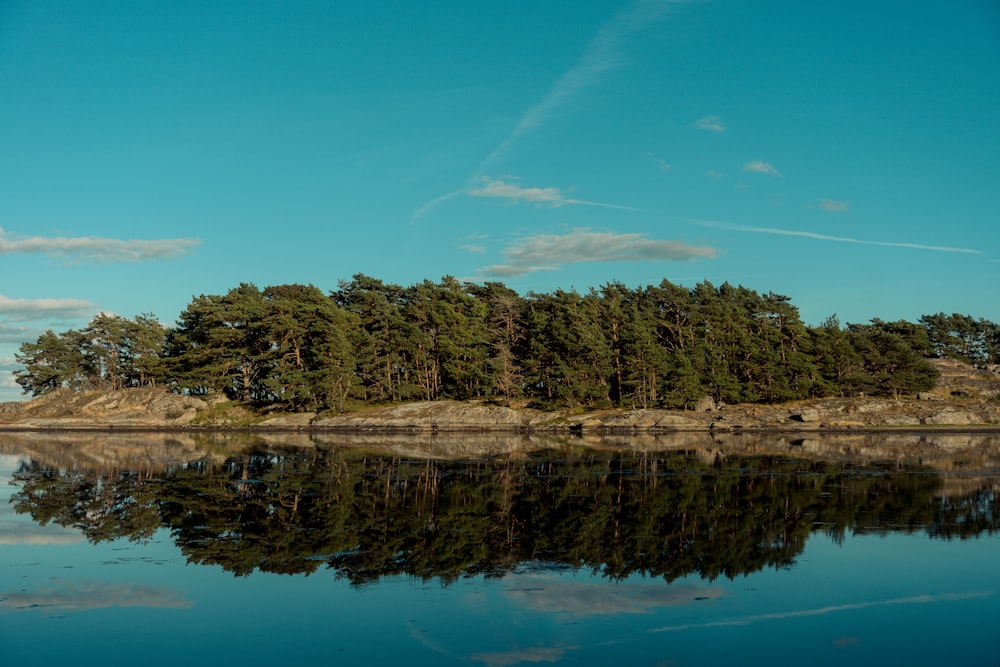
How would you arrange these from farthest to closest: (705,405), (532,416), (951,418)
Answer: (705,405) < (532,416) < (951,418)

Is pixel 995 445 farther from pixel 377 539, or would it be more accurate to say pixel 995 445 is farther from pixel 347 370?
pixel 347 370

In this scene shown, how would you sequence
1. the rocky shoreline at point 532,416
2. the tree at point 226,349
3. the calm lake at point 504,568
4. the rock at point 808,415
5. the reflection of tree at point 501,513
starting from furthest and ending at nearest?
the tree at point 226,349 → the rock at point 808,415 → the rocky shoreline at point 532,416 → the reflection of tree at point 501,513 → the calm lake at point 504,568

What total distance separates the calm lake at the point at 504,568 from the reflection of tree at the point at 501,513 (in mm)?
123

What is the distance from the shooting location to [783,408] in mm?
69500

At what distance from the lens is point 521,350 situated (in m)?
82.1

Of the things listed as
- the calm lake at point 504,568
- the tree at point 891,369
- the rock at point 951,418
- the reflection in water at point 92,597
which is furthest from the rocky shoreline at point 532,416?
the reflection in water at point 92,597

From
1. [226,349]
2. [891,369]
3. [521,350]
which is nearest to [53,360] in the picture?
[226,349]

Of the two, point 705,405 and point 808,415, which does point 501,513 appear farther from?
point 705,405

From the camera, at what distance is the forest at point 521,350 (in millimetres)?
71562

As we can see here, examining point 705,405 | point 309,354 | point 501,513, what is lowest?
point 501,513

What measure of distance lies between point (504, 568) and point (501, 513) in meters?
6.39

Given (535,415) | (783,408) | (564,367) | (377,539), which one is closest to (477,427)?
(535,415)

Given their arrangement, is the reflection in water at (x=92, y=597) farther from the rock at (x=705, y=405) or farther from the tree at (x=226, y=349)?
the rock at (x=705, y=405)

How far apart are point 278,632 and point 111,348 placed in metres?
92.7
